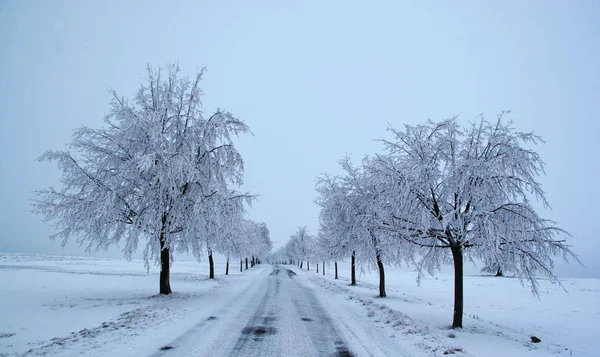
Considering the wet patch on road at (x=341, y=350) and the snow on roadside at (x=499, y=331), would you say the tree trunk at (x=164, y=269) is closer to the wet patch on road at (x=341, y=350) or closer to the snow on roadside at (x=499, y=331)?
the snow on roadside at (x=499, y=331)

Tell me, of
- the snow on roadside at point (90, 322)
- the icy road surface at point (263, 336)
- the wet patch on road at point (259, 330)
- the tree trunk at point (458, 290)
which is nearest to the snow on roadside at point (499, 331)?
the tree trunk at point (458, 290)

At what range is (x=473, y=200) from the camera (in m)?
10.6

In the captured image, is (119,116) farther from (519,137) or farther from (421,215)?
(519,137)

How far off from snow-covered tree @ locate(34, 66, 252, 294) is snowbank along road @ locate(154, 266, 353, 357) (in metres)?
4.89

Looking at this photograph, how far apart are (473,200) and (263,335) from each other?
313 inches

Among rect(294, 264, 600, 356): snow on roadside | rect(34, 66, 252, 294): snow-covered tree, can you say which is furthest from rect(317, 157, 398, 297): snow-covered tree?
Answer: rect(34, 66, 252, 294): snow-covered tree

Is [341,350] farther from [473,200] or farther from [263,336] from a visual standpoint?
[473,200]

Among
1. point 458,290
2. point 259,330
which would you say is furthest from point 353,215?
point 259,330

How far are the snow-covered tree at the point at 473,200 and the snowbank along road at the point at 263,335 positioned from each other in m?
4.89

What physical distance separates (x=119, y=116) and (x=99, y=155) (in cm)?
222

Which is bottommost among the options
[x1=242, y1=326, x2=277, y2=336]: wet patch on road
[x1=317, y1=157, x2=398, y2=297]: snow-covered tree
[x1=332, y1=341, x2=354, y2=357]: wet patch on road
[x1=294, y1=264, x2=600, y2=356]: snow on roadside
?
[x1=294, y1=264, x2=600, y2=356]: snow on roadside

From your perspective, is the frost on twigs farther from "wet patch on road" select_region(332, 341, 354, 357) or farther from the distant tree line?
"wet patch on road" select_region(332, 341, 354, 357)

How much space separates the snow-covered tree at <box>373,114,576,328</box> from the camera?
10.3 meters

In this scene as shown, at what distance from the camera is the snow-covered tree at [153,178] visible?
1407cm
